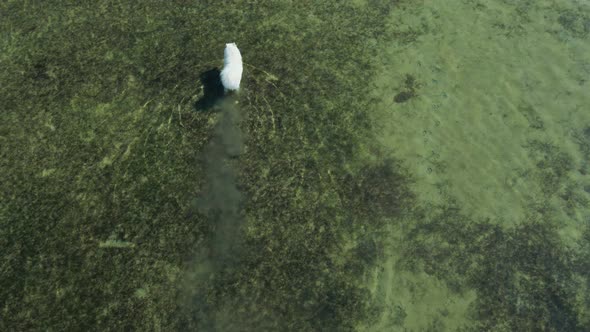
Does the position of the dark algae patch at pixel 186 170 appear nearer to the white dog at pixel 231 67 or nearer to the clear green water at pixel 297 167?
the clear green water at pixel 297 167

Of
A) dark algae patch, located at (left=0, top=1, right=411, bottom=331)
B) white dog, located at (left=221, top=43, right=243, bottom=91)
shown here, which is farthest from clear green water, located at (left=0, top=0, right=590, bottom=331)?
white dog, located at (left=221, top=43, right=243, bottom=91)

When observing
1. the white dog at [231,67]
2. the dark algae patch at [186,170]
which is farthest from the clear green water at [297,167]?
the white dog at [231,67]

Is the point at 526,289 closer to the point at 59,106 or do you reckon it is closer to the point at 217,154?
the point at 217,154

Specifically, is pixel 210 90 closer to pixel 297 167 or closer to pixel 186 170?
pixel 186 170

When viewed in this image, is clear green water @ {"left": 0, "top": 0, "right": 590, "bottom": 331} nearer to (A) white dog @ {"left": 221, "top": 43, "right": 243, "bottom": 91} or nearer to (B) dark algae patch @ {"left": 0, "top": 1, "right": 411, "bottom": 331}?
(B) dark algae patch @ {"left": 0, "top": 1, "right": 411, "bottom": 331}

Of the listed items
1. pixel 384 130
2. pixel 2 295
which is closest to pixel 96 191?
pixel 2 295
